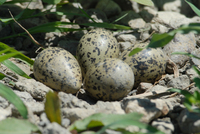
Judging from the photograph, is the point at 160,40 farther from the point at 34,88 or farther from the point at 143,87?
the point at 34,88

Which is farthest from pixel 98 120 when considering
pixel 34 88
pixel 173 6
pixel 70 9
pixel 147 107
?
pixel 173 6

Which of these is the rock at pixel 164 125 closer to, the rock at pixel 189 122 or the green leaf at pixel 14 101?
the rock at pixel 189 122

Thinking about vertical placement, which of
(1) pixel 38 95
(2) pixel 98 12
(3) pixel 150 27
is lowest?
(1) pixel 38 95

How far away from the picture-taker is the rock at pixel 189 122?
175cm

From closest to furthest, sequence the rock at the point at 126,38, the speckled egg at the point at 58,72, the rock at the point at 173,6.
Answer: the speckled egg at the point at 58,72 → the rock at the point at 126,38 → the rock at the point at 173,6

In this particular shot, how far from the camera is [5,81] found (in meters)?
2.53

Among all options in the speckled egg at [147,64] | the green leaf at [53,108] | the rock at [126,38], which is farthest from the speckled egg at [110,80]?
the rock at [126,38]

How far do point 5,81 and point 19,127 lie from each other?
107 cm

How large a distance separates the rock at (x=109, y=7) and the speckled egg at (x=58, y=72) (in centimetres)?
189

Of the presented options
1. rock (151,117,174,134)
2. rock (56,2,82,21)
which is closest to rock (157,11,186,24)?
rock (56,2,82,21)

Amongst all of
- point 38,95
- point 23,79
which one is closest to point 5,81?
point 23,79

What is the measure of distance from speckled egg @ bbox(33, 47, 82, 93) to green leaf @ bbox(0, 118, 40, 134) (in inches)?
34.2

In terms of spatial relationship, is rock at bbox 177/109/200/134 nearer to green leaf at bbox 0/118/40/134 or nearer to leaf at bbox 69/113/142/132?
leaf at bbox 69/113/142/132

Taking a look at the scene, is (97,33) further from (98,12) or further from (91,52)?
(98,12)
